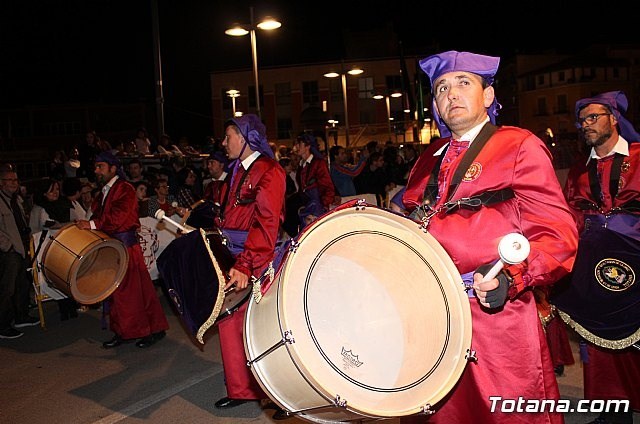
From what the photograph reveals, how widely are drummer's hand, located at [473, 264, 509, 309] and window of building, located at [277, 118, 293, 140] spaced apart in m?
48.2

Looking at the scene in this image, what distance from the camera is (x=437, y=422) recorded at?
2.72 meters

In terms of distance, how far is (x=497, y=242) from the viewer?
8.21ft

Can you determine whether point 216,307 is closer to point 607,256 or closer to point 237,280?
point 237,280

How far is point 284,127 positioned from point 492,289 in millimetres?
48951

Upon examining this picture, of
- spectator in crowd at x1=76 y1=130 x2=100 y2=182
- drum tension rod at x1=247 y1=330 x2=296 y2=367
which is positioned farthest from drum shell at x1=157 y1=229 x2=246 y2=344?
spectator in crowd at x1=76 y1=130 x2=100 y2=182

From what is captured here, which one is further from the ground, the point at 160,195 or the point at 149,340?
the point at 160,195

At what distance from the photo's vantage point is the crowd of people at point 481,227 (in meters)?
2.52

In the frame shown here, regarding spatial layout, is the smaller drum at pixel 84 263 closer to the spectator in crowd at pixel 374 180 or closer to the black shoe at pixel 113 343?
the black shoe at pixel 113 343

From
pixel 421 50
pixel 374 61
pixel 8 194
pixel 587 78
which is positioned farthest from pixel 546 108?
pixel 8 194

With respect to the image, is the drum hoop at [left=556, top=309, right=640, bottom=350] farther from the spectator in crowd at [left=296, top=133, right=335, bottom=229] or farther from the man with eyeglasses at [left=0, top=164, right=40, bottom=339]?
the man with eyeglasses at [left=0, top=164, right=40, bottom=339]

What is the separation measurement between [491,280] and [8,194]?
7.24 meters

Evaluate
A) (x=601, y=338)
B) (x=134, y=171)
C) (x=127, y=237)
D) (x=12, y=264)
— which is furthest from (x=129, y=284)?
(x=601, y=338)

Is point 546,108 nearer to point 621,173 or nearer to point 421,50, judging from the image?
point 421,50

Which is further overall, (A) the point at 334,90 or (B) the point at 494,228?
(A) the point at 334,90
